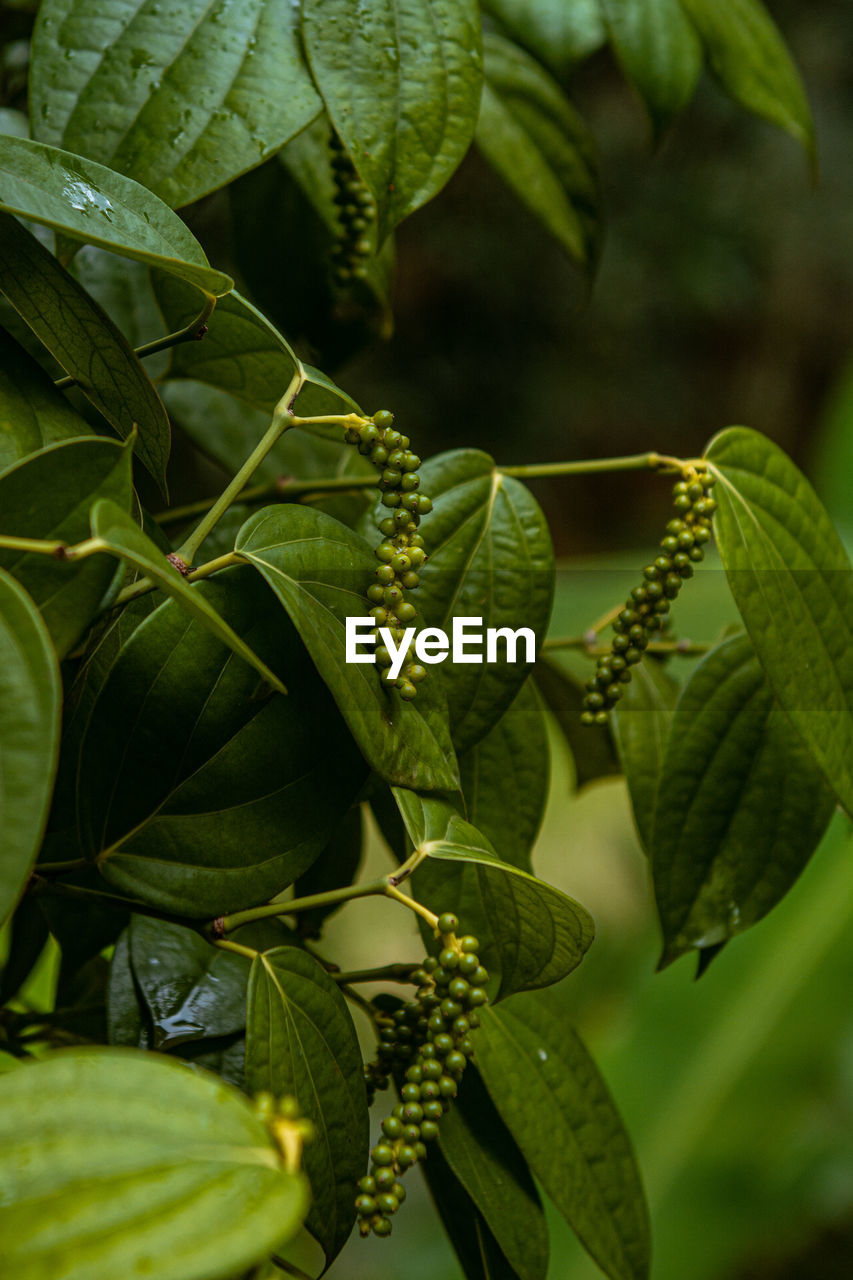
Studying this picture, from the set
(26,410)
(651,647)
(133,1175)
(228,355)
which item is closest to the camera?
(133,1175)

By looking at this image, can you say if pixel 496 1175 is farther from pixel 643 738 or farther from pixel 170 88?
pixel 170 88

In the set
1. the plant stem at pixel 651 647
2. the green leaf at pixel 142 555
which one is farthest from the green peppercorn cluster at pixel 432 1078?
the plant stem at pixel 651 647

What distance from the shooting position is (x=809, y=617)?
1.32 ft

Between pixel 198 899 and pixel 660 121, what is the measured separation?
1.56 feet

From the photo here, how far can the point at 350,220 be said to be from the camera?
0.47 metres

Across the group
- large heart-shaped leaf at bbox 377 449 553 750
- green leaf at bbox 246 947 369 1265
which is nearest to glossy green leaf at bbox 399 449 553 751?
large heart-shaped leaf at bbox 377 449 553 750

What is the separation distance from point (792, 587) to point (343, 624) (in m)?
0.19

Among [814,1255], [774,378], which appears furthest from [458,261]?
[814,1255]

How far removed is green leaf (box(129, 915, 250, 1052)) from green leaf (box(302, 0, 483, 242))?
0.26 m

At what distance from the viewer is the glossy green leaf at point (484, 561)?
0.38 metres

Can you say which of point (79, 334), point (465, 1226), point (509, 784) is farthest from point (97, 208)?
point (465, 1226)

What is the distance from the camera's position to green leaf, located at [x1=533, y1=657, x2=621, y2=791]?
21.5 inches

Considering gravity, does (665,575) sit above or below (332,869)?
above

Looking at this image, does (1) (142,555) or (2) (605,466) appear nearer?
(1) (142,555)
